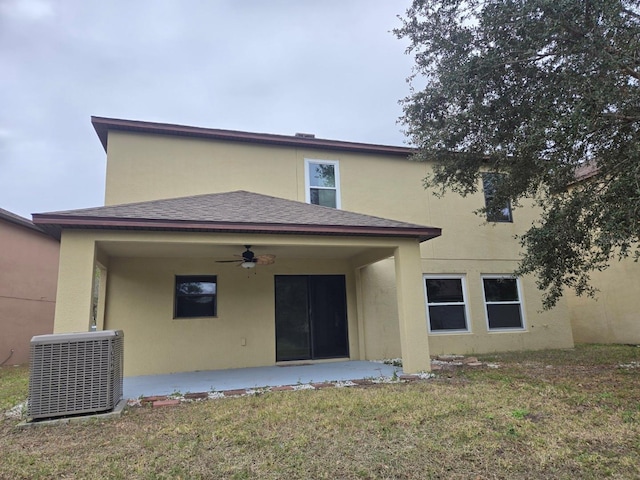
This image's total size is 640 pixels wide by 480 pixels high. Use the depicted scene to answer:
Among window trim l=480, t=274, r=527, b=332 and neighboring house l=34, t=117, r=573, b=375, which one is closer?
neighboring house l=34, t=117, r=573, b=375

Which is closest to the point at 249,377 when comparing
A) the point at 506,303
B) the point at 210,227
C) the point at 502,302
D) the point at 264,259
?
the point at 264,259

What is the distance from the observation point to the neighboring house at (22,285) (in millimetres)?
12195

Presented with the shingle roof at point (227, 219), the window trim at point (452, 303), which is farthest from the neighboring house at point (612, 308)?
the shingle roof at point (227, 219)

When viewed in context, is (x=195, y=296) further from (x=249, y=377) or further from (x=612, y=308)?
(x=612, y=308)

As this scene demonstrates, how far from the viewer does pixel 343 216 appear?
816 centimetres

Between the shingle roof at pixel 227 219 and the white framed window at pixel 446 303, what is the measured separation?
356 cm

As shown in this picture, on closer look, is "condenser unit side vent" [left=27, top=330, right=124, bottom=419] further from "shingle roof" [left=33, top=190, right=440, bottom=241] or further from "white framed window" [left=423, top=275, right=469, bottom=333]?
"white framed window" [left=423, top=275, right=469, bottom=333]

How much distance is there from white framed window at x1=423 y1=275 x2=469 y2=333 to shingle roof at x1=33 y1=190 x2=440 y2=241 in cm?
356


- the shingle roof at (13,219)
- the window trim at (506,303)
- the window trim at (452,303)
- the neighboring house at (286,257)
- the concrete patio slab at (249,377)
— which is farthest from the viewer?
the shingle roof at (13,219)

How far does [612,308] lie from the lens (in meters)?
12.9

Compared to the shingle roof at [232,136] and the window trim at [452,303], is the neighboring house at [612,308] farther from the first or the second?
the shingle roof at [232,136]

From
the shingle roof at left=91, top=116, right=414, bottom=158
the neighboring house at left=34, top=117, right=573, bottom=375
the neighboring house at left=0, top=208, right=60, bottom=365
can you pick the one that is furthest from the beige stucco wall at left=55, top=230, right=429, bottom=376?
the neighboring house at left=0, top=208, right=60, bottom=365

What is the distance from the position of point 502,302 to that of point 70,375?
10446mm

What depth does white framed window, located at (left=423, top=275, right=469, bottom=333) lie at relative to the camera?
10.8 metres
